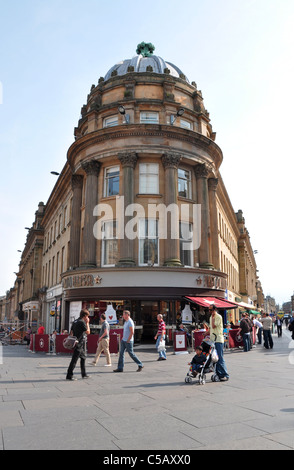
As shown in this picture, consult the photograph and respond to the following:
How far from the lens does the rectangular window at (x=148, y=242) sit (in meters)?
22.3

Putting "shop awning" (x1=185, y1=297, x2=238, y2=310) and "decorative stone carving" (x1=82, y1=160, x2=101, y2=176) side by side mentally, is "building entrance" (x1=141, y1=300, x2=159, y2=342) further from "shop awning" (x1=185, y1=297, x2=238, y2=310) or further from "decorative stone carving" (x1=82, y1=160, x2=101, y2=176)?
"decorative stone carving" (x1=82, y1=160, x2=101, y2=176)

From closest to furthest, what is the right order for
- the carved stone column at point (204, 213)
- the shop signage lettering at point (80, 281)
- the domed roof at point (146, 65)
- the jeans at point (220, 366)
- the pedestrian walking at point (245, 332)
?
1. the jeans at point (220, 366)
2. the pedestrian walking at point (245, 332)
3. the shop signage lettering at point (80, 281)
4. the carved stone column at point (204, 213)
5. the domed roof at point (146, 65)

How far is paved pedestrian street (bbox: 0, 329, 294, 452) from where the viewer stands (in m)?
4.79

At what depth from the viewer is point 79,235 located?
84.5 ft

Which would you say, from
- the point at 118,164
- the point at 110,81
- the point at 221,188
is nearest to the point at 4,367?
the point at 118,164

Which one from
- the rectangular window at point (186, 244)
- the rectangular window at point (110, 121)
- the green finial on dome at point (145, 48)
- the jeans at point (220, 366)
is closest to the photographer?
the jeans at point (220, 366)

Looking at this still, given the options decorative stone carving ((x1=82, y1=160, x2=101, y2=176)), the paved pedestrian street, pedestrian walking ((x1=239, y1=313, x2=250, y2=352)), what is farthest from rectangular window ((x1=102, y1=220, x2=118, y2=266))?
the paved pedestrian street

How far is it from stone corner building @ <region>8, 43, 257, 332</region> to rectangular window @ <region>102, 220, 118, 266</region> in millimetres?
62

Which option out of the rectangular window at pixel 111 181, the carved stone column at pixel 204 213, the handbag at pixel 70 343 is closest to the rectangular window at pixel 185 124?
the carved stone column at pixel 204 213

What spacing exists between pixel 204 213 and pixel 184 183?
7.71 ft

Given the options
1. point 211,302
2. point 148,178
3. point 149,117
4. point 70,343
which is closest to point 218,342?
point 70,343

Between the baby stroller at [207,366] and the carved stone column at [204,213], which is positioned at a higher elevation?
the carved stone column at [204,213]

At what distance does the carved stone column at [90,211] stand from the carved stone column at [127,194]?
79.7 inches

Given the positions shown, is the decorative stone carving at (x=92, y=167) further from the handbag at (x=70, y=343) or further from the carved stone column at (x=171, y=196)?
the handbag at (x=70, y=343)
